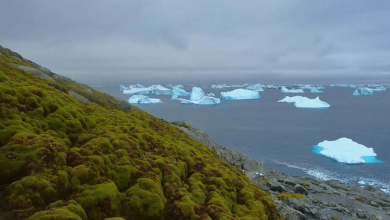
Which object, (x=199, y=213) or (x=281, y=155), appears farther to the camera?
→ (x=281, y=155)

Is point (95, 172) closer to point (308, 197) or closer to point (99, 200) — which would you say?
point (99, 200)

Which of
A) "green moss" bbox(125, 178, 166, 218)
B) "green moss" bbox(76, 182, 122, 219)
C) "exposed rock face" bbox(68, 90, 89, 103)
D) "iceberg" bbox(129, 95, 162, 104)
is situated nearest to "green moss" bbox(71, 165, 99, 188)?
"green moss" bbox(76, 182, 122, 219)

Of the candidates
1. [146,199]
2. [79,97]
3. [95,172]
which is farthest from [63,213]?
[79,97]

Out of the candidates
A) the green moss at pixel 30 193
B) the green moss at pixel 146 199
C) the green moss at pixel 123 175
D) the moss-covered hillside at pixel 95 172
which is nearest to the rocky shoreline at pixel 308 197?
the moss-covered hillside at pixel 95 172

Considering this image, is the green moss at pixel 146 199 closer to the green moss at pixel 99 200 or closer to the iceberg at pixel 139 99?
the green moss at pixel 99 200

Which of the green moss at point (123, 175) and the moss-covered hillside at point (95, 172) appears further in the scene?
the green moss at point (123, 175)

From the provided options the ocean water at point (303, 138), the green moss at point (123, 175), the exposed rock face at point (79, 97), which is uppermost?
the exposed rock face at point (79, 97)

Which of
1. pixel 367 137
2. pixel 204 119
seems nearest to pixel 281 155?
pixel 367 137

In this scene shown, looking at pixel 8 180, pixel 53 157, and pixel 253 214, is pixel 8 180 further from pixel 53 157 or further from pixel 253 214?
pixel 253 214
